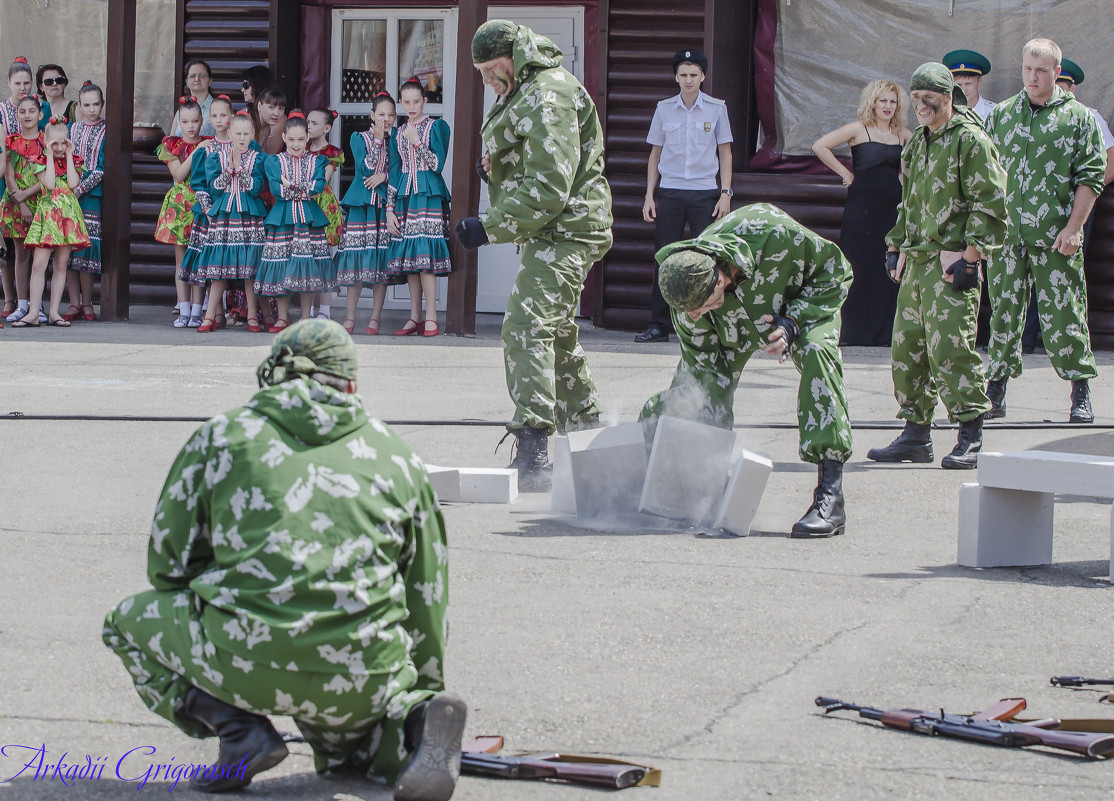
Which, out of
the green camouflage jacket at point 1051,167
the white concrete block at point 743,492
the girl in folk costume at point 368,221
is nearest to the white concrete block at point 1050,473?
the white concrete block at point 743,492

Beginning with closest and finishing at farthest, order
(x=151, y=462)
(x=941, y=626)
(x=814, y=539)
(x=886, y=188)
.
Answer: (x=941, y=626), (x=814, y=539), (x=151, y=462), (x=886, y=188)

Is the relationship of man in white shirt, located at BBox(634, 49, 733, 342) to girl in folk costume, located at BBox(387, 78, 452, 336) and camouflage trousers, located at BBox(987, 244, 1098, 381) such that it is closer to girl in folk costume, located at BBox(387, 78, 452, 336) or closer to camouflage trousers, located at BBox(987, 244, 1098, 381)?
girl in folk costume, located at BBox(387, 78, 452, 336)

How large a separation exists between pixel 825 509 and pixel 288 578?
313 centimetres

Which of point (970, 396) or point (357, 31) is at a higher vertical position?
point (357, 31)

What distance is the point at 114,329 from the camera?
12.1 m

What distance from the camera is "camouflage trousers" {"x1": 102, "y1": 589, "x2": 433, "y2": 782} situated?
3.03 meters

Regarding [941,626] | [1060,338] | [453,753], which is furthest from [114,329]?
[453,753]

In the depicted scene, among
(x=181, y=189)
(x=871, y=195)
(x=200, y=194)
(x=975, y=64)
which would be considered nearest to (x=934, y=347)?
(x=871, y=195)

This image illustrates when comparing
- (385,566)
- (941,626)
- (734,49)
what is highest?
(734,49)

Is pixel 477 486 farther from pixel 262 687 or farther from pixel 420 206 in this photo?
pixel 420 206

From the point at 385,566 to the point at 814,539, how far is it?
288 cm

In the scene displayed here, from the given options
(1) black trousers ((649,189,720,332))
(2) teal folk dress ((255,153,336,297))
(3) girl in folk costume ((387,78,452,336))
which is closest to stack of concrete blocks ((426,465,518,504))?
(1) black trousers ((649,189,720,332))

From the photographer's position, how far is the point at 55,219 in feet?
39.1

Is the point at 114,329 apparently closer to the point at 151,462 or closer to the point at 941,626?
the point at 151,462
